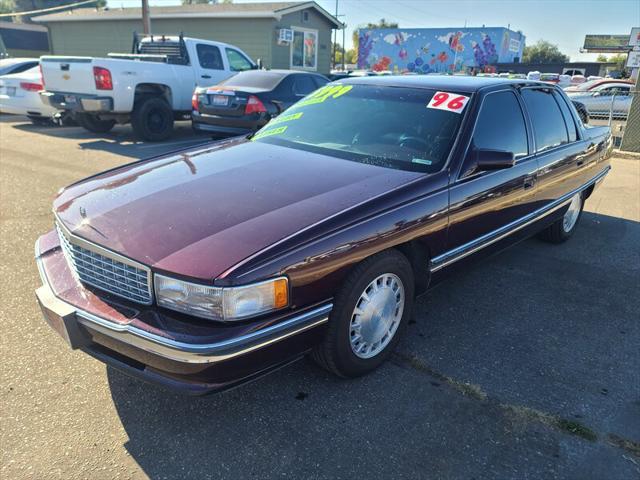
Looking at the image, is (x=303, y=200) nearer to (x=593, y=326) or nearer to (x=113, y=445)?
(x=113, y=445)

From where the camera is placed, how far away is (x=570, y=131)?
457 centimetres

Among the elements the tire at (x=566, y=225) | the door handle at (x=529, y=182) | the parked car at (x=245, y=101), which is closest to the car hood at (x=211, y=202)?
the door handle at (x=529, y=182)

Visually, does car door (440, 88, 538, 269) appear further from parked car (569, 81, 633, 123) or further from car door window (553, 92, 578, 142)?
parked car (569, 81, 633, 123)

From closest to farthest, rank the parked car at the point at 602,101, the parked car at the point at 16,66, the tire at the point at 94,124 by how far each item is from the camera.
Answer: the tire at the point at 94,124 → the parked car at the point at 16,66 → the parked car at the point at 602,101

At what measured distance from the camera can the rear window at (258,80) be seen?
914 cm

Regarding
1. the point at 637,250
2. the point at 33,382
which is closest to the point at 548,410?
the point at 33,382

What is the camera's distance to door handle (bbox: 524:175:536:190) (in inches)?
148

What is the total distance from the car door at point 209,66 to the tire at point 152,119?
3.98 feet

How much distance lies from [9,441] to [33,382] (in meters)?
0.45

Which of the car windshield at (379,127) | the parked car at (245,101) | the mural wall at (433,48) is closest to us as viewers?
the car windshield at (379,127)

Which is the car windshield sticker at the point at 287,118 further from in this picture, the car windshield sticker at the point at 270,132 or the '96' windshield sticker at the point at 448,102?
the '96' windshield sticker at the point at 448,102

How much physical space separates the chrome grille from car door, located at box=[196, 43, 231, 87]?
9241mm

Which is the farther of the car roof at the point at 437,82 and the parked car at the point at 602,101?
the parked car at the point at 602,101

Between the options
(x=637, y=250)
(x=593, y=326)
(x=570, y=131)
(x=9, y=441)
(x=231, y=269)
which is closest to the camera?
(x=231, y=269)
